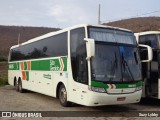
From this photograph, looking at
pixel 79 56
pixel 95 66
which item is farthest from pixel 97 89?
pixel 79 56

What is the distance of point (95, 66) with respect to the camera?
1117 cm

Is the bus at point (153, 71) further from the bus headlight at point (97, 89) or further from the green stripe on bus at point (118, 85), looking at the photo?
the bus headlight at point (97, 89)

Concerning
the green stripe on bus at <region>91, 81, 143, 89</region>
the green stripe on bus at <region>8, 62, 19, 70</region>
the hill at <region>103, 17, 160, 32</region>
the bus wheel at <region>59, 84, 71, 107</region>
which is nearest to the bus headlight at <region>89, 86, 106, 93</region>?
the green stripe on bus at <region>91, 81, 143, 89</region>

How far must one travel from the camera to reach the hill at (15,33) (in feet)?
264

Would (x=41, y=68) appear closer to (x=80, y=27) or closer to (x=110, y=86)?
(x=80, y=27)

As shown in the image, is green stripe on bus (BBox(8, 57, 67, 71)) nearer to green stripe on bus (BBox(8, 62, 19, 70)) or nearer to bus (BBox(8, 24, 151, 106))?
bus (BBox(8, 24, 151, 106))

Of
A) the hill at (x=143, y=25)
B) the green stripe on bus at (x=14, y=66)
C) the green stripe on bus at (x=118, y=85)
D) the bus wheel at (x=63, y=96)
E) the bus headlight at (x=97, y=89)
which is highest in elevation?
the hill at (x=143, y=25)

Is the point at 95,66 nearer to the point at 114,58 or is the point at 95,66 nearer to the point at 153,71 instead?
the point at 114,58

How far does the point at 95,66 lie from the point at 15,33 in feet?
281

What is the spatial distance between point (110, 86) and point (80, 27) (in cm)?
255

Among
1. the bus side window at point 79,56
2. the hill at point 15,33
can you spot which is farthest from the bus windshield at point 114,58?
the hill at point 15,33

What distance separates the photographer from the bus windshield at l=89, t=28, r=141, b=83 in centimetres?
1122

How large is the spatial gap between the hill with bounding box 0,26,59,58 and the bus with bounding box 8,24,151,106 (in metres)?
62.1

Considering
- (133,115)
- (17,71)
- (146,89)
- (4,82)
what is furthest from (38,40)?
(4,82)
